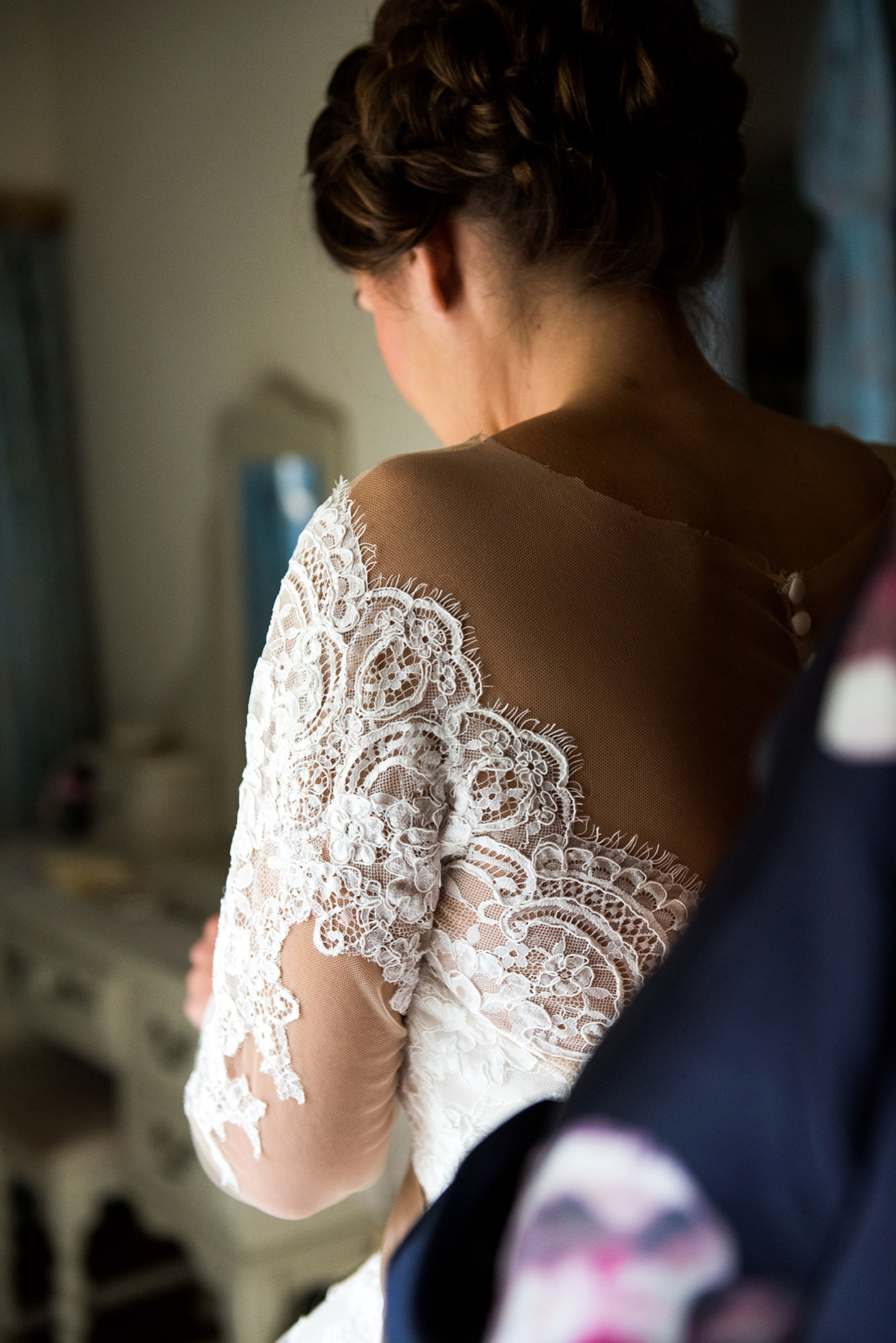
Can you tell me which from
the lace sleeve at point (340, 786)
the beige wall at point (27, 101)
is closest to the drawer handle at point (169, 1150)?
the lace sleeve at point (340, 786)

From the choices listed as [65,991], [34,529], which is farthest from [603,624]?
[34,529]

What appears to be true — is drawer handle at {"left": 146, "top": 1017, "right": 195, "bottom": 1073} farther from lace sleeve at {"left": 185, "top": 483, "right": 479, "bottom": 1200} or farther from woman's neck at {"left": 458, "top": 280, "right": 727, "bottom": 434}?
woman's neck at {"left": 458, "top": 280, "right": 727, "bottom": 434}

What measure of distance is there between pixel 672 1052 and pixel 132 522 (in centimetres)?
278

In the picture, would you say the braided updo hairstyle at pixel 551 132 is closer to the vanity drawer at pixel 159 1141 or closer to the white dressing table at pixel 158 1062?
the white dressing table at pixel 158 1062

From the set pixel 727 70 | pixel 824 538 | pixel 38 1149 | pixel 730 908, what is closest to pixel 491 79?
pixel 727 70

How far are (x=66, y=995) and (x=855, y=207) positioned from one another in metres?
1.88

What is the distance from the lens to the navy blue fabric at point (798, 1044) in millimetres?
253

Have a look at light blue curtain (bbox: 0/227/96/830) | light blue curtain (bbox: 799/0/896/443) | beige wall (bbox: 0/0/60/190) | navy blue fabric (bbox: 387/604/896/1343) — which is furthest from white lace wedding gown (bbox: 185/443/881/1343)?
beige wall (bbox: 0/0/60/190)

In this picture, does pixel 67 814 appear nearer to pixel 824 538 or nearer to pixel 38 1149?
pixel 38 1149

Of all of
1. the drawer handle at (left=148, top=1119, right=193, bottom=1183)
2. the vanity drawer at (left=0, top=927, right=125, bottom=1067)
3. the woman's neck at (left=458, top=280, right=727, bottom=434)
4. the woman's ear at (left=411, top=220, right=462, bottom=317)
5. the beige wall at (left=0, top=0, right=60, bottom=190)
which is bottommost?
the drawer handle at (left=148, top=1119, right=193, bottom=1183)

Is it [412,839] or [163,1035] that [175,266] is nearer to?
[163,1035]

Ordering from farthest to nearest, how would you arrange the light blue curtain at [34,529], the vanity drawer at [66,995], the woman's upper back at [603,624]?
the light blue curtain at [34,529] < the vanity drawer at [66,995] < the woman's upper back at [603,624]

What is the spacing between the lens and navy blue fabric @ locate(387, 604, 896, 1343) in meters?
0.25

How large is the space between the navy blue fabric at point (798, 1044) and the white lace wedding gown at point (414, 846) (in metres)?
0.34
